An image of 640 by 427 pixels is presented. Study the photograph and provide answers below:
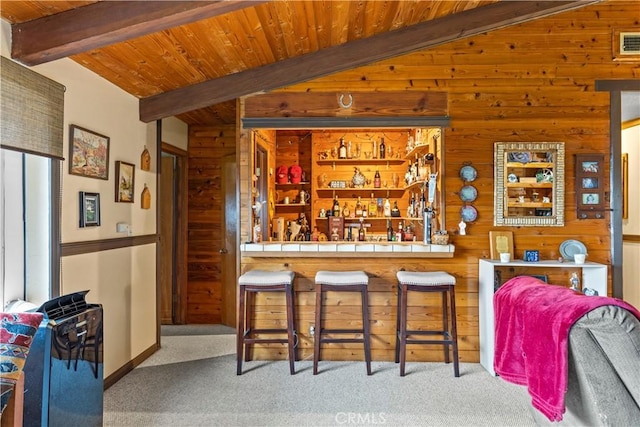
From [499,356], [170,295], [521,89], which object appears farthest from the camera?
[170,295]

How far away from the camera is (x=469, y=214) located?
3625 millimetres

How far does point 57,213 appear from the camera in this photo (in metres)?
2.52

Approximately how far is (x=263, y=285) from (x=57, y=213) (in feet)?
5.06

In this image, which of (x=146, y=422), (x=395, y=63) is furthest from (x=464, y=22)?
(x=146, y=422)

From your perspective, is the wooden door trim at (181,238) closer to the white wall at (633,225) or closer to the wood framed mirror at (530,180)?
the wood framed mirror at (530,180)

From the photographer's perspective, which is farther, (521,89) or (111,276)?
(521,89)

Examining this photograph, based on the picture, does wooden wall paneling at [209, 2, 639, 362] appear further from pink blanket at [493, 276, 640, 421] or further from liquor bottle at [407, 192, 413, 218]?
pink blanket at [493, 276, 640, 421]

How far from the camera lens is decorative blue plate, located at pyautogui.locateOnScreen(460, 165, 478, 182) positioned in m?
3.62

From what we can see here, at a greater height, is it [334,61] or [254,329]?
[334,61]

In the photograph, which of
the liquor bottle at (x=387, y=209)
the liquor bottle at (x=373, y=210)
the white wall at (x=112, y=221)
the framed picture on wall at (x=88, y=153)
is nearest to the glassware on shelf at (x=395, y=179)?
the liquor bottle at (x=387, y=209)

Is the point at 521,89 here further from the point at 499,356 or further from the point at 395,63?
the point at 499,356

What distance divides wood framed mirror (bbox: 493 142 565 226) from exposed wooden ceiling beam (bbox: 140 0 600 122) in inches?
41.5

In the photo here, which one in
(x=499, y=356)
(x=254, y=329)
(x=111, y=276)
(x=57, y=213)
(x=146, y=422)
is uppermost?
(x=57, y=213)

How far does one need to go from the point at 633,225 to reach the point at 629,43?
2225 millimetres
